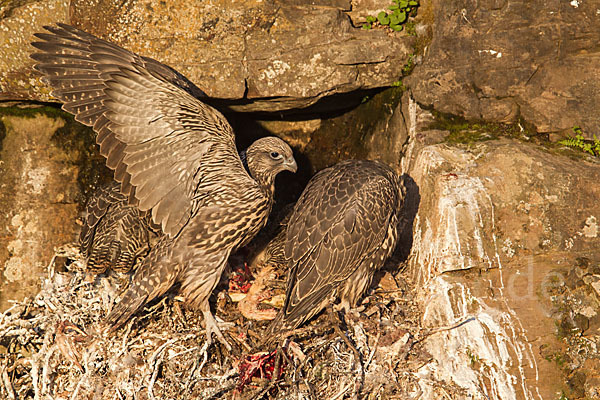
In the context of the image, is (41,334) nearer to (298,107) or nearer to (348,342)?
(348,342)

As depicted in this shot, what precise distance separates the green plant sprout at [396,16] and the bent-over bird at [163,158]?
169cm

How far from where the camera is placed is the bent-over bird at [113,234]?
477 centimetres

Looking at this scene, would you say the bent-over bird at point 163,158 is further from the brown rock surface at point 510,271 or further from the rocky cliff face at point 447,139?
the brown rock surface at point 510,271

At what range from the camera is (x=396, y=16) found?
5.02 m

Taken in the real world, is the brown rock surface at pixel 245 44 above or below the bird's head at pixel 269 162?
above

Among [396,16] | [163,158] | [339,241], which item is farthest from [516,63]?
[163,158]

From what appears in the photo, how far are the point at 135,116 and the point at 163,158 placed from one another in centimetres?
35

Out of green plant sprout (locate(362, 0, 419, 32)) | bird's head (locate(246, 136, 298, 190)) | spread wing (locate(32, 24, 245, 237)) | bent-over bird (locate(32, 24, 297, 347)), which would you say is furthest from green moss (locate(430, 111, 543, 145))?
spread wing (locate(32, 24, 245, 237))

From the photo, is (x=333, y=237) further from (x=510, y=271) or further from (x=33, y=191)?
(x=33, y=191)

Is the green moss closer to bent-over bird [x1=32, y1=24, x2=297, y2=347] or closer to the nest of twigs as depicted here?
the nest of twigs

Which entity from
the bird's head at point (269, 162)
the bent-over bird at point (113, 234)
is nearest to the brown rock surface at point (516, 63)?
the bird's head at point (269, 162)

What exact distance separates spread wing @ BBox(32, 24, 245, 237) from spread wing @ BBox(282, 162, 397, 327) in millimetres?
869

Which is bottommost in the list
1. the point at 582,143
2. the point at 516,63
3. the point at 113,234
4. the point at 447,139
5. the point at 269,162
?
the point at 113,234

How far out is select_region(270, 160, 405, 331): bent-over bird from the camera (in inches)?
171
